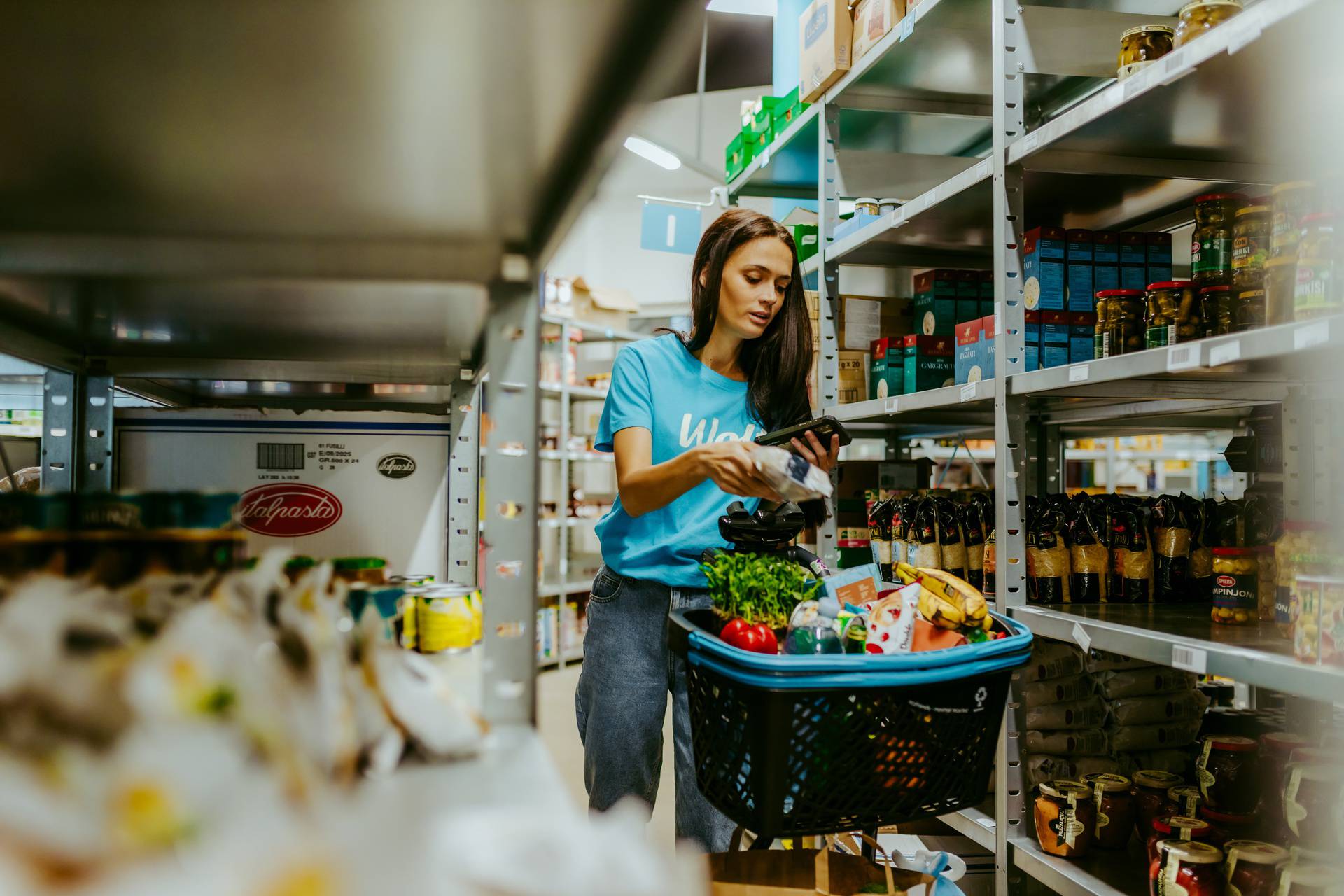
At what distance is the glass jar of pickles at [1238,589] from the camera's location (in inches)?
66.2

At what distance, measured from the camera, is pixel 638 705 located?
69.7 inches

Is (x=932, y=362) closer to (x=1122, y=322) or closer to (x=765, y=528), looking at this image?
(x=1122, y=322)

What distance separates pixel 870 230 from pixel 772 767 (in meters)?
1.86

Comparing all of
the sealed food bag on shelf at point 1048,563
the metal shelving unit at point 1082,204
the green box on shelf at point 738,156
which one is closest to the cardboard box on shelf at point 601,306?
the green box on shelf at point 738,156

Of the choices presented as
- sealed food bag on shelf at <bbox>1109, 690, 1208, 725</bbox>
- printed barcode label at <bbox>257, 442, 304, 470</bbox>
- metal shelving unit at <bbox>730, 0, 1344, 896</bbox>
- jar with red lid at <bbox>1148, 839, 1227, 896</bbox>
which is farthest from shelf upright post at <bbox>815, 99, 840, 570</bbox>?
printed barcode label at <bbox>257, 442, 304, 470</bbox>

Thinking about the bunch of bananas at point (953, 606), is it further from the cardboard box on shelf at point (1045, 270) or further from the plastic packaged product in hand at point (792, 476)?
the cardboard box on shelf at point (1045, 270)

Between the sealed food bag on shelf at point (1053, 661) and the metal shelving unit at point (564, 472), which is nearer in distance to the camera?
the sealed food bag on shelf at point (1053, 661)

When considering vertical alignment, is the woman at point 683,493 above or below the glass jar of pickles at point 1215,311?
below

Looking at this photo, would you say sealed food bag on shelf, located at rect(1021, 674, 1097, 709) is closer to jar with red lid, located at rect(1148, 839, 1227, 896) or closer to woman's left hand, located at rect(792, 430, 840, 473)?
jar with red lid, located at rect(1148, 839, 1227, 896)

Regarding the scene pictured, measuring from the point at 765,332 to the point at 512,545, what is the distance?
4.69 ft

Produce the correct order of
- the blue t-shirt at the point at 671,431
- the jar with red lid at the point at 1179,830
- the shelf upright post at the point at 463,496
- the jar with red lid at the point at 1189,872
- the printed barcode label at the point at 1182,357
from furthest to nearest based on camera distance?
the blue t-shirt at the point at 671,431 → the jar with red lid at the point at 1179,830 → the jar with red lid at the point at 1189,872 → the printed barcode label at the point at 1182,357 → the shelf upright post at the point at 463,496

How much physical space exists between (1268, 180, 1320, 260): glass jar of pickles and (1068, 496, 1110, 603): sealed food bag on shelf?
2.52 feet

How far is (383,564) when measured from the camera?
52cm

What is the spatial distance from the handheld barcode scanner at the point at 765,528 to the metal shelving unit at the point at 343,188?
49cm
